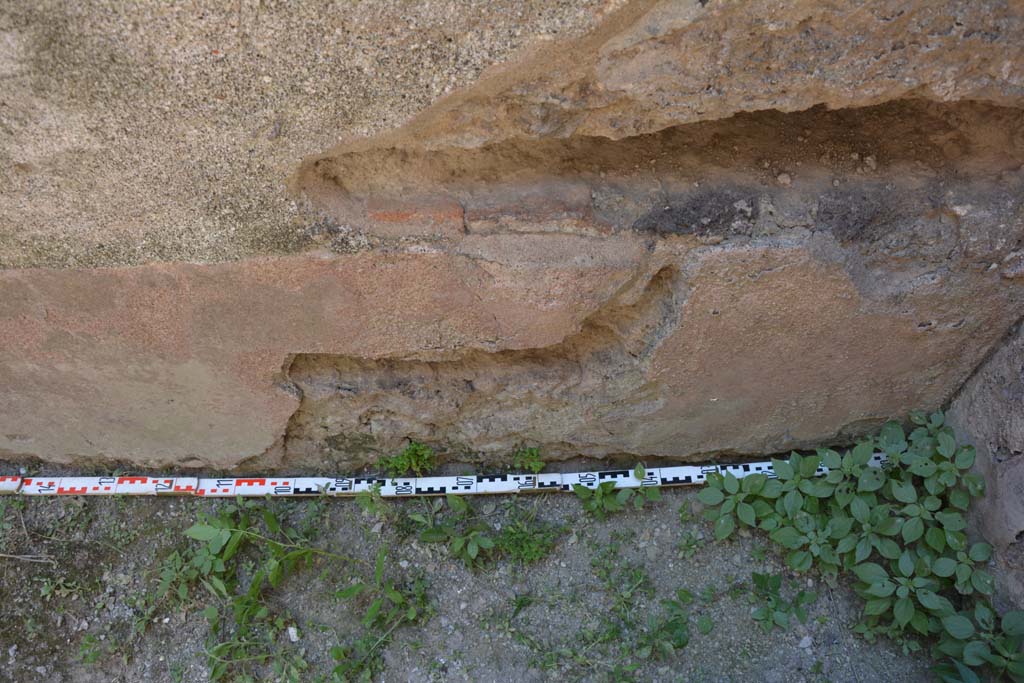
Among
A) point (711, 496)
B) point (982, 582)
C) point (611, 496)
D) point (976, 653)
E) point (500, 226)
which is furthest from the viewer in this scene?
point (611, 496)

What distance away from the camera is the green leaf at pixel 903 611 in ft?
6.63

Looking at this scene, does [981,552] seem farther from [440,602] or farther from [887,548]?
[440,602]

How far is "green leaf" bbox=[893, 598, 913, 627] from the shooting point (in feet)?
6.63

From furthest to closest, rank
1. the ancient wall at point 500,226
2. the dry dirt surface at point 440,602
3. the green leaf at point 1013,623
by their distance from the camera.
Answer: the dry dirt surface at point 440,602, the green leaf at point 1013,623, the ancient wall at point 500,226

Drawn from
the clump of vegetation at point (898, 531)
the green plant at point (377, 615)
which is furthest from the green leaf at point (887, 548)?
the green plant at point (377, 615)

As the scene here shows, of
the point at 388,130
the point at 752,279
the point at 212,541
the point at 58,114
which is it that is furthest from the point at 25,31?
the point at 752,279

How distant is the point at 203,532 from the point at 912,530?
1.85m

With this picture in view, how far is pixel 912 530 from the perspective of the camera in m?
2.09

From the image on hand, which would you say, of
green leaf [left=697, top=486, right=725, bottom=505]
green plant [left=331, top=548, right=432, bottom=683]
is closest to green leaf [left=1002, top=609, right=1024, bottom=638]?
green leaf [left=697, top=486, right=725, bottom=505]

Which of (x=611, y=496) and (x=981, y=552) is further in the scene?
(x=611, y=496)

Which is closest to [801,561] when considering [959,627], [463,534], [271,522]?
[959,627]

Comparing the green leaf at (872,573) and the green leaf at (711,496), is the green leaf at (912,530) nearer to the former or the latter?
the green leaf at (872,573)

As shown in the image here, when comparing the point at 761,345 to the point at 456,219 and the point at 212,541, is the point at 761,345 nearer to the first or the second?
the point at 456,219

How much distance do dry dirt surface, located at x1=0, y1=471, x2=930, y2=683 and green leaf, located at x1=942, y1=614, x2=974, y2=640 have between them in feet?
0.49
